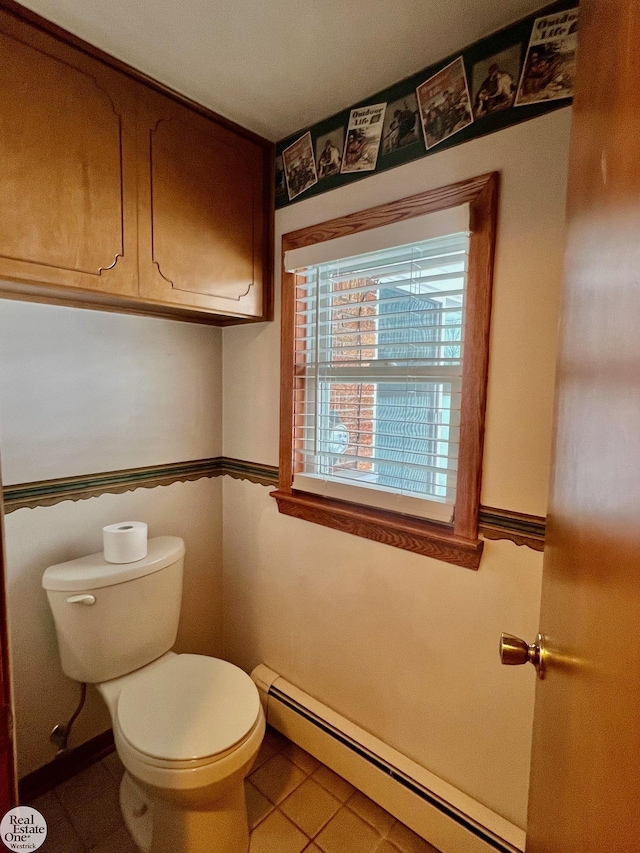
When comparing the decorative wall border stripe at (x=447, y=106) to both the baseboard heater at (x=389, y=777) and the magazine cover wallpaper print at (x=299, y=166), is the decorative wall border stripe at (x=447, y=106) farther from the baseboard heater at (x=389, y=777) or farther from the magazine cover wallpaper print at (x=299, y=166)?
the baseboard heater at (x=389, y=777)

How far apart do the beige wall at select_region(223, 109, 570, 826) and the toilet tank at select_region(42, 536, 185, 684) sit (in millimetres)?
453

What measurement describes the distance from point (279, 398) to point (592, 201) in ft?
4.19

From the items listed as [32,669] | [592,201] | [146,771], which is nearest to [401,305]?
[592,201]

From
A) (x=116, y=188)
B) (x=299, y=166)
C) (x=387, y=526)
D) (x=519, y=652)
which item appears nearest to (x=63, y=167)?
(x=116, y=188)

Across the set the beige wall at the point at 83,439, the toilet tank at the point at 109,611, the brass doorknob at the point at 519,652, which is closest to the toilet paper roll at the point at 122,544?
the toilet tank at the point at 109,611

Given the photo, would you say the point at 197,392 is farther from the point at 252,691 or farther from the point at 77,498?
the point at 252,691

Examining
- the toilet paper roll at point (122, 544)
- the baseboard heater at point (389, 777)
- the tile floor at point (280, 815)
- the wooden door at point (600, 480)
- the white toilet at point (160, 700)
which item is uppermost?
the wooden door at point (600, 480)

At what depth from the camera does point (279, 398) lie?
166cm

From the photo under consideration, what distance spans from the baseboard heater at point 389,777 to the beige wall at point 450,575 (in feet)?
0.12

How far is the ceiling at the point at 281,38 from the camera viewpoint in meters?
1.01

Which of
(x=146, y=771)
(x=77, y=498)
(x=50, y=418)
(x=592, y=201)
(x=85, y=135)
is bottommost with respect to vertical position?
(x=146, y=771)

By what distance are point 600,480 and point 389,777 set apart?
1.43 meters

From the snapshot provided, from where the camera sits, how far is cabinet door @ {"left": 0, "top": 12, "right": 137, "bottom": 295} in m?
1.02

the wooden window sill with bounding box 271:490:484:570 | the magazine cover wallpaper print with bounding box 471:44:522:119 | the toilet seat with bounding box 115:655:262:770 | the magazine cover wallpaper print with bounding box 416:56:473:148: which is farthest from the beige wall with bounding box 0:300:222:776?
the magazine cover wallpaper print with bounding box 471:44:522:119
